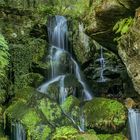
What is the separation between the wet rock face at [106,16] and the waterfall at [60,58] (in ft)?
11.8

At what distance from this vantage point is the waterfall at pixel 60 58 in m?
15.8

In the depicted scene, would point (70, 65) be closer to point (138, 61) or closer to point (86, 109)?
point (86, 109)

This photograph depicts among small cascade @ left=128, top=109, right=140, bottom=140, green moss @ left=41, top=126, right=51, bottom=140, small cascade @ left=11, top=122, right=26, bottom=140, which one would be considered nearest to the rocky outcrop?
small cascade @ left=128, top=109, right=140, bottom=140

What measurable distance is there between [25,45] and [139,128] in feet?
23.5

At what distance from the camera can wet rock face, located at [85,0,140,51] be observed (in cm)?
1006

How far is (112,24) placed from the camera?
36.8ft

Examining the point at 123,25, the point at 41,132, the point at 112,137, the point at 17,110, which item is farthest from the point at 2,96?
the point at 123,25

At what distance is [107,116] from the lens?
12.3 metres

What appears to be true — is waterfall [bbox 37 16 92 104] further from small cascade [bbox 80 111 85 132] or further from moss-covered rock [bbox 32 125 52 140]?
moss-covered rock [bbox 32 125 52 140]

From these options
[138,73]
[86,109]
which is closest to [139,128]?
[86,109]

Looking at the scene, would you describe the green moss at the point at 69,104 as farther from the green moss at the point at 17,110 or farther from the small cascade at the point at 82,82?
the small cascade at the point at 82,82

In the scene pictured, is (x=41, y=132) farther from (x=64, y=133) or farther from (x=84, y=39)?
(x=84, y=39)

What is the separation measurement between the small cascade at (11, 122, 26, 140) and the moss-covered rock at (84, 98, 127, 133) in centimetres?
227

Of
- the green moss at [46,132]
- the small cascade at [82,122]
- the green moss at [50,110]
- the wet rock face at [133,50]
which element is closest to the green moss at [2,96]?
the green moss at [50,110]
